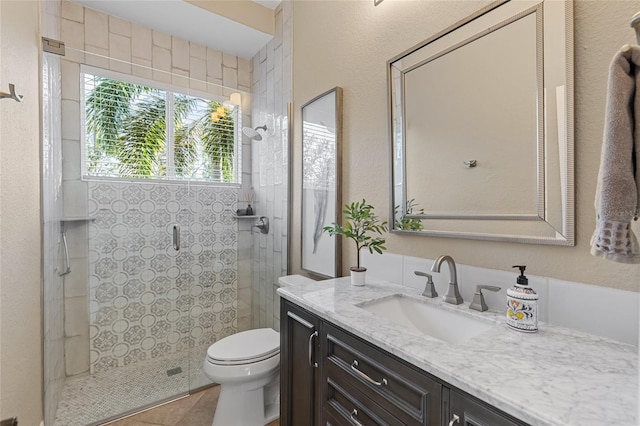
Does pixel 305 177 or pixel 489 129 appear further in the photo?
pixel 305 177

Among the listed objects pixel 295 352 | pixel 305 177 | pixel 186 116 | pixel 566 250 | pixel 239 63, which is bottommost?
pixel 295 352

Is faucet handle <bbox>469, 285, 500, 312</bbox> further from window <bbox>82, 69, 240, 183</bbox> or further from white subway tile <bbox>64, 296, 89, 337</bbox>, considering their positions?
white subway tile <bbox>64, 296, 89, 337</bbox>

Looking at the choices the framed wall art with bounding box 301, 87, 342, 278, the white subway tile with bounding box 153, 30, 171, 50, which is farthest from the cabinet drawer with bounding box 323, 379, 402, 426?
the white subway tile with bounding box 153, 30, 171, 50

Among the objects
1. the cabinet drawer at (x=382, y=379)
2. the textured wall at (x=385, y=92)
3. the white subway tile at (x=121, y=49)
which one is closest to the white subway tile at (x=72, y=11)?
the white subway tile at (x=121, y=49)

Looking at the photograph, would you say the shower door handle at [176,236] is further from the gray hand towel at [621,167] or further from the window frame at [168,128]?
the gray hand towel at [621,167]

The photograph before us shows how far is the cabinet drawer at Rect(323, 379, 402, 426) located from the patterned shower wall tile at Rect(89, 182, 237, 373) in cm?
165

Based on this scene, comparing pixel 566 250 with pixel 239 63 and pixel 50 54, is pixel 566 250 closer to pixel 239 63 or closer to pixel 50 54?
pixel 50 54

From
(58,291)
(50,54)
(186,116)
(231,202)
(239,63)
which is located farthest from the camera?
(239,63)

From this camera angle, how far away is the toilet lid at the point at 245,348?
1641 mm

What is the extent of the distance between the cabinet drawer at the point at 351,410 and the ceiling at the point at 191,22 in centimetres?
260

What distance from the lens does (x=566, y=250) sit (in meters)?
0.88

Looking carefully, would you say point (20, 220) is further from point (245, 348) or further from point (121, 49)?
point (121, 49)

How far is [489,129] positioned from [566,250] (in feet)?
1.55

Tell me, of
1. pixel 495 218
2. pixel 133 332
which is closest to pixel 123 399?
pixel 133 332
